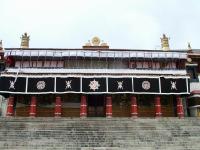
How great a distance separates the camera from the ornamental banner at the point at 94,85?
102 feet

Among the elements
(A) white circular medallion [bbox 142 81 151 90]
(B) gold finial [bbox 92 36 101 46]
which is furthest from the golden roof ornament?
(A) white circular medallion [bbox 142 81 151 90]

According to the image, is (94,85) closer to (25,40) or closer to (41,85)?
(41,85)

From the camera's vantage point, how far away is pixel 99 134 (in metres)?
23.3

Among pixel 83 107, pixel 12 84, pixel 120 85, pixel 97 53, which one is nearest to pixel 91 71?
pixel 97 53

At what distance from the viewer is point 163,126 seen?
25.3 m

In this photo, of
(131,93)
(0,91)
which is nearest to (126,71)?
(131,93)

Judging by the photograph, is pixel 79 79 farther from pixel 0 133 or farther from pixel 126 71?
pixel 0 133

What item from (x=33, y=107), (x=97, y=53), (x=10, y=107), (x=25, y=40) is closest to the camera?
(x=10, y=107)

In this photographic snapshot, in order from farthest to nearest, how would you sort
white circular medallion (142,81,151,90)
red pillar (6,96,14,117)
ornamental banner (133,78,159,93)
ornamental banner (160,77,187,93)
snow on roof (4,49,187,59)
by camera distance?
snow on roof (4,49,187,59) < ornamental banner (160,77,187,93) < white circular medallion (142,81,151,90) < ornamental banner (133,78,159,93) < red pillar (6,96,14,117)

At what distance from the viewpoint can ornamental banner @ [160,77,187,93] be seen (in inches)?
1241

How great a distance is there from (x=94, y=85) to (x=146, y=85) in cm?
520

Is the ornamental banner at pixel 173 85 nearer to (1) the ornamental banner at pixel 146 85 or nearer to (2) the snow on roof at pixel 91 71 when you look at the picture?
(1) the ornamental banner at pixel 146 85

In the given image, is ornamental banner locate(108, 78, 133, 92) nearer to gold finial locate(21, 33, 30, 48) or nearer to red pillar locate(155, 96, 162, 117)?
red pillar locate(155, 96, 162, 117)

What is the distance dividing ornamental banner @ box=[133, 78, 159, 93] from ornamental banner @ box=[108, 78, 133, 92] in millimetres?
521
